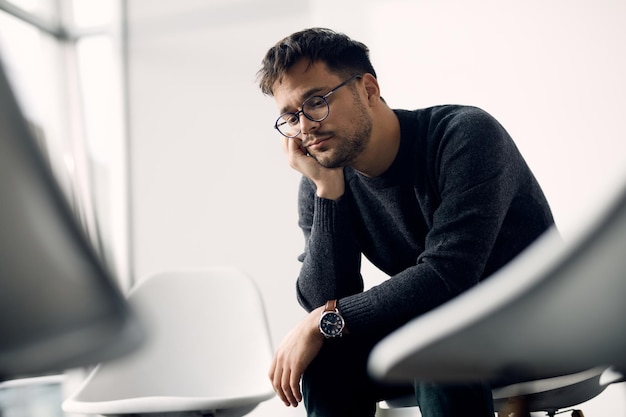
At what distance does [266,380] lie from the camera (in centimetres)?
183

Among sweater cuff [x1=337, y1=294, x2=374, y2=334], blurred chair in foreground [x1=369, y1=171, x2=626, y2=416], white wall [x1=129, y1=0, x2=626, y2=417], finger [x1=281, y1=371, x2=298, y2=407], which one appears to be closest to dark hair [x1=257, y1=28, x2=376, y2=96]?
sweater cuff [x1=337, y1=294, x2=374, y2=334]

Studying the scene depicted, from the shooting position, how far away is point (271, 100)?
2.97 m

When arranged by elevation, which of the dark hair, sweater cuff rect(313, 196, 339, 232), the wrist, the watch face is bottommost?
the watch face

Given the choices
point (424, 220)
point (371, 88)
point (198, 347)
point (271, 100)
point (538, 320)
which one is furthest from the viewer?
point (271, 100)

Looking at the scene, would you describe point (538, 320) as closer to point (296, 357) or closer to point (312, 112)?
point (296, 357)

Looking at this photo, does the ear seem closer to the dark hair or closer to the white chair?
the dark hair

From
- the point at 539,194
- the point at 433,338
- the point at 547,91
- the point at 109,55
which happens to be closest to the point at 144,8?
the point at 109,55

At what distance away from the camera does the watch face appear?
123cm

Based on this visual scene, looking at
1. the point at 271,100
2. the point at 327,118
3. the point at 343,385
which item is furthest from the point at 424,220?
the point at 271,100

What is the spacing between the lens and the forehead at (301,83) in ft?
5.11

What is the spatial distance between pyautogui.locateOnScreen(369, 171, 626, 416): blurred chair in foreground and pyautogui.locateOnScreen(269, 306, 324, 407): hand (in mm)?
637

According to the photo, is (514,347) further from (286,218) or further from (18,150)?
(286,218)

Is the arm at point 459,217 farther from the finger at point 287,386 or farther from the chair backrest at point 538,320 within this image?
the chair backrest at point 538,320

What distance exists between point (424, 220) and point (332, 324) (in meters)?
0.42
